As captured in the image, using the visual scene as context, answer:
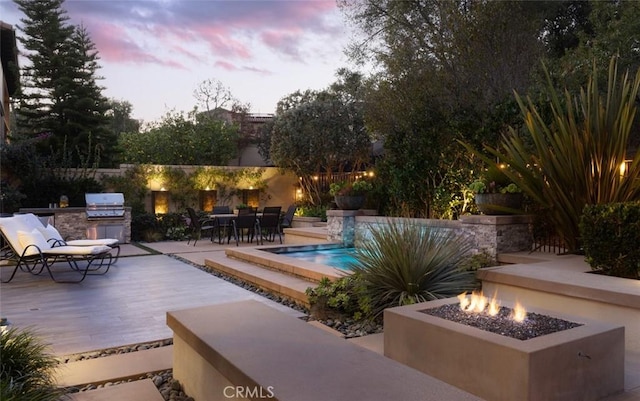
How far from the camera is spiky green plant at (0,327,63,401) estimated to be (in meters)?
2.77

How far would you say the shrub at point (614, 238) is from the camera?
4871 millimetres

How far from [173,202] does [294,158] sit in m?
4.20

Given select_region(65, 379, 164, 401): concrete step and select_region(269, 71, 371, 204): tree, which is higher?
select_region(269, 71, 371, 204): tree

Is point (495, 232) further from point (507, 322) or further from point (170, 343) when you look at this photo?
point (170, 343)

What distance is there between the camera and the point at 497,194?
690cm

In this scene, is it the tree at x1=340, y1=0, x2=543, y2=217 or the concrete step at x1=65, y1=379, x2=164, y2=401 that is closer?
the concrete step at x1=65, y1=379, x2=164, y2=401

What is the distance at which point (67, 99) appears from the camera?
1992 centimetres

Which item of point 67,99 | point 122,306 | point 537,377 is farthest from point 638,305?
point 67,99

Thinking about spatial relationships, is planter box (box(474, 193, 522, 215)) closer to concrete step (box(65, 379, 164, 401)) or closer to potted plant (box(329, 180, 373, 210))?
potted plant (box(329, 180, 373, 210))

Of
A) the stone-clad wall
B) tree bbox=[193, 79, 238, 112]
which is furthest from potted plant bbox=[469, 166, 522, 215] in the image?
tree bbox=[193, 79, 238, 112]

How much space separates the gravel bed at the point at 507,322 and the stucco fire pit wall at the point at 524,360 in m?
0.10

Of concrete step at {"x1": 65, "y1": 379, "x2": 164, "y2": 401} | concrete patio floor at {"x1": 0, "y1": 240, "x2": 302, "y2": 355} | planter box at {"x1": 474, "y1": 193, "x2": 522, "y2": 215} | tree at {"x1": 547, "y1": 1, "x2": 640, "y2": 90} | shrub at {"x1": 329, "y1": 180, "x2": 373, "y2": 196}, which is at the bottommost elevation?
concrete patio floor at {"x1": 0, "y1": 240, "x2": 302, "y2": 355}

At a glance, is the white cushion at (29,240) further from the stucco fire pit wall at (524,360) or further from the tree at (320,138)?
the tree at (320,138)

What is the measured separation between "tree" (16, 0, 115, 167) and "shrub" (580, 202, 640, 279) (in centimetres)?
1840
